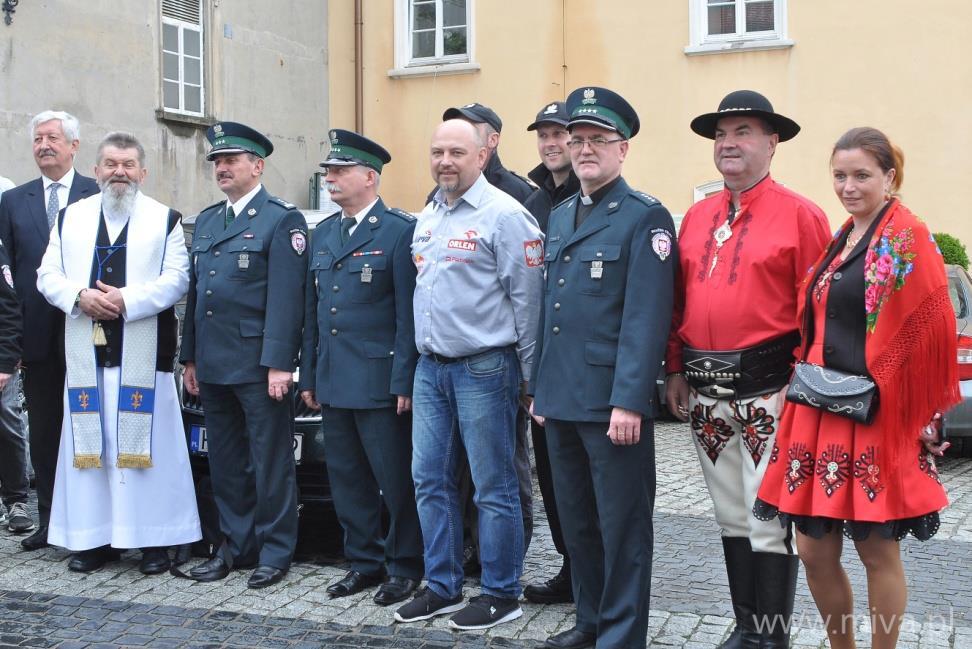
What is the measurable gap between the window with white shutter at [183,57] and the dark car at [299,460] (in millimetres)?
9482

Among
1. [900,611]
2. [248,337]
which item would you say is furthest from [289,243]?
[900,611]

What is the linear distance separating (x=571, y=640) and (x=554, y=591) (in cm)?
60

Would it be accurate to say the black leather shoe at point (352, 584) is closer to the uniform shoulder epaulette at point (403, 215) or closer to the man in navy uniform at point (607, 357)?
the man in navy uniform at point (607, 357)

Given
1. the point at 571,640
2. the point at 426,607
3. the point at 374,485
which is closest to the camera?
the point at 571,640

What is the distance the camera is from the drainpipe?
1684 centimetres

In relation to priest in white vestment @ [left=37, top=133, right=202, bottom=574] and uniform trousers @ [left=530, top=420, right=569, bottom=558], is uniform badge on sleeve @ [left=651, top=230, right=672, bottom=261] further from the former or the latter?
priest in white vestment @ [left=37, top=133, right=202, bottom=574]

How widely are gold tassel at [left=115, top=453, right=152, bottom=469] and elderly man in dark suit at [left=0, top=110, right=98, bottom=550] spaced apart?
755mm

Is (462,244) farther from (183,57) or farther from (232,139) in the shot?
(183,57)

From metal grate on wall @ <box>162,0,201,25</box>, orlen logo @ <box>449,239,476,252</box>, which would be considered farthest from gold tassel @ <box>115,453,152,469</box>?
metal grate on wall @ <box>162,0,201,25</box>

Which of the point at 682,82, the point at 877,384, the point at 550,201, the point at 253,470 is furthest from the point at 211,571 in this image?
the point at 682,82

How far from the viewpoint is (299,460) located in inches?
231

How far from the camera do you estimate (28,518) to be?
21.7 ft

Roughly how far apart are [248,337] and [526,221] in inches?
58.7

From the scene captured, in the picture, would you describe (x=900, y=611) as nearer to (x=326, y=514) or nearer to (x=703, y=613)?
(x=703, y=613)
